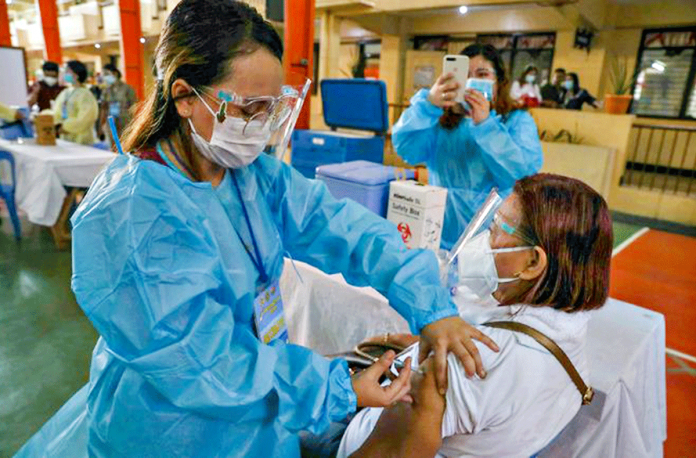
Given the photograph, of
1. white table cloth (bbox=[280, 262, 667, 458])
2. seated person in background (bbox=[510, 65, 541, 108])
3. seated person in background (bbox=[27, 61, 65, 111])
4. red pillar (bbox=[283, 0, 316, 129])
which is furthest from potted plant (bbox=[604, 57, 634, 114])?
seated person in background (bbox=[27, 61, 65, 111])

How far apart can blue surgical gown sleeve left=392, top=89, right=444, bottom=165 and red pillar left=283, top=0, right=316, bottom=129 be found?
2.77 metres

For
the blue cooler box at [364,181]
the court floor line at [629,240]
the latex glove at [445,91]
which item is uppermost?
the latex glove at [445,91]

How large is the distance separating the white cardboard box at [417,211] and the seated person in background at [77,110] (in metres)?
4.72

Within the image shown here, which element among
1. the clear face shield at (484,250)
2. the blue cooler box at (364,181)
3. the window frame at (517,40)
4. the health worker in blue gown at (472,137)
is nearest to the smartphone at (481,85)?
the health worker in blue gown at (472,137)

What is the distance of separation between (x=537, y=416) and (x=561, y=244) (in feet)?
1.18

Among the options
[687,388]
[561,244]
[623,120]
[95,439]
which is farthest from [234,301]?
[623,120]

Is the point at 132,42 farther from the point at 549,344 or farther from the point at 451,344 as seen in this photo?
the point at 549,344

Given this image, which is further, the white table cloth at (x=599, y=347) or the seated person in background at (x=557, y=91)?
the seated person in background at (x=557, y=91)

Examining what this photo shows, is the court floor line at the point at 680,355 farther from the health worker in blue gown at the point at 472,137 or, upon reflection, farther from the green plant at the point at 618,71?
the green plant at the point at 618,71

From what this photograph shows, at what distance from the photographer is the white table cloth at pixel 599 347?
46.8 inches

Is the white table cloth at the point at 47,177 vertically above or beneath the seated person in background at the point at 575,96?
beneath

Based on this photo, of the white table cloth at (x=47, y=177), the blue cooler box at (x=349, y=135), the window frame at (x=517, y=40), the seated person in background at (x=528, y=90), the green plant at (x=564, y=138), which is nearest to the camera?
the blue cooler box at (x=349, y=135)

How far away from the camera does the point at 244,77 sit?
85cm

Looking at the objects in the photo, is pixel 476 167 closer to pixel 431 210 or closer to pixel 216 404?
pixel 431 210
